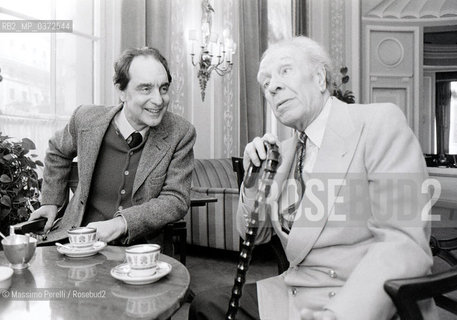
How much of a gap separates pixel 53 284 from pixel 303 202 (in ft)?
2.44

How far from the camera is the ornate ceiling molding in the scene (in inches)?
333

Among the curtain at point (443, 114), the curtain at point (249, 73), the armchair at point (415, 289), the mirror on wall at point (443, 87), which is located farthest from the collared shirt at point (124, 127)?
the curtain at point (443, 114)

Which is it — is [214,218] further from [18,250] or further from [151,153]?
[18,250]

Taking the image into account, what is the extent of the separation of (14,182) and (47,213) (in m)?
0.47

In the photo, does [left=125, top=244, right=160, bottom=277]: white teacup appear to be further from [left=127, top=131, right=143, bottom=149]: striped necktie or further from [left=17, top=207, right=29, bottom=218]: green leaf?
[left=17, top=207, right=29, bottom=218]: green leaf

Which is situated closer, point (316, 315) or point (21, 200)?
point (316, 315)

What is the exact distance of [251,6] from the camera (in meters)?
5.72

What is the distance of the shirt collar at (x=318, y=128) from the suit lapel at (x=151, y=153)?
0.76 m

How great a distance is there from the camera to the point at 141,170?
195cm

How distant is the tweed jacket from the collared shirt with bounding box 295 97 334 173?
0.71 meters

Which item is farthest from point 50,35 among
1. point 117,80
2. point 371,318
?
point 371,318

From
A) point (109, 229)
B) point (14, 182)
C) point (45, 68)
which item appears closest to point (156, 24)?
point (45, 68)

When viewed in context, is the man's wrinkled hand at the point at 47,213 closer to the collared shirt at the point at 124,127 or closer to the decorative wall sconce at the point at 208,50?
the collared shirt at the point at 124,127

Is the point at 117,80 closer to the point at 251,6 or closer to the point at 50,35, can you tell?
the point at 50,35
